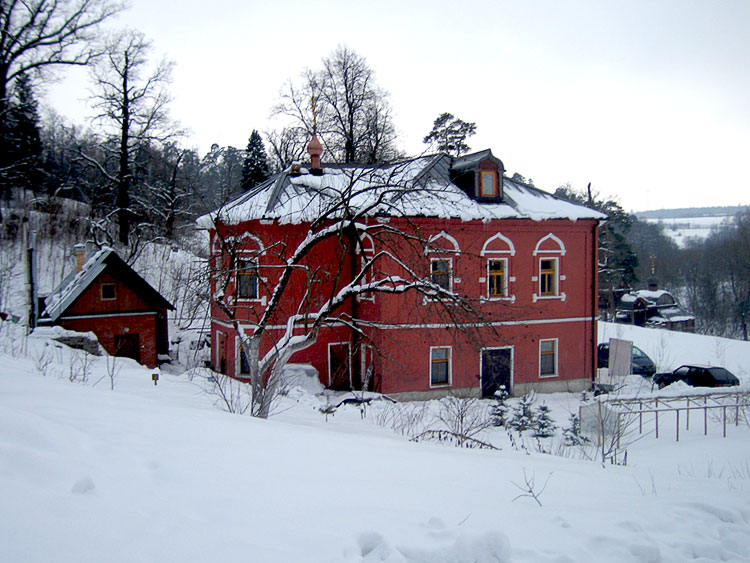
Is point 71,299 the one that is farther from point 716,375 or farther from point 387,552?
point 716,375

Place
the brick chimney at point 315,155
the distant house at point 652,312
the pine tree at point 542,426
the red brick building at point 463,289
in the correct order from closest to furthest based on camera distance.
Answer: the pine tree at point 542,426 < the red brick building at point 463,289 < the brick chimney at point 315,155 < the distant house at point 652,312

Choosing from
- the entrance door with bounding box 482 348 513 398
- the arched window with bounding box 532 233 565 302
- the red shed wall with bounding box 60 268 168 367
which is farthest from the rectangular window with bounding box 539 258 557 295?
the red shed wall with bounding box 60 268 168 367

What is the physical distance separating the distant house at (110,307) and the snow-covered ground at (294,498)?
45.7ft

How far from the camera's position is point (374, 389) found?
17891 mm

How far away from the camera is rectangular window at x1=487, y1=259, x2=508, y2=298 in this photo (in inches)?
745

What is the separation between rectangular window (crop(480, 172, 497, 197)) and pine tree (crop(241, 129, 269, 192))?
23826mm

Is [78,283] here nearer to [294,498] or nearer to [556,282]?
[556,282]

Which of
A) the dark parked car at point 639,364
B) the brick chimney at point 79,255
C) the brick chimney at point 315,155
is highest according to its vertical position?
the brick chimney at point 315,155

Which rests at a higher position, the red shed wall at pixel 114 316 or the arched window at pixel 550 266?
the arched window at pixel 550 266

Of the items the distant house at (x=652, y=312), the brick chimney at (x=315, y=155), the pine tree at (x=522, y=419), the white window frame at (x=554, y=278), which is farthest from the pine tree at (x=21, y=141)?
the distant house at (x=652, y=312)

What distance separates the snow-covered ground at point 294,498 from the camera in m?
3.23

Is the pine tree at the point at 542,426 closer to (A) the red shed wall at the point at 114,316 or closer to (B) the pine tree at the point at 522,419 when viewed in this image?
(B) the pine tree at the point at 522,419

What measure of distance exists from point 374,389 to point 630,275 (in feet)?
131

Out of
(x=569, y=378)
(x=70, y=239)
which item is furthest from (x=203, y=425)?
(x=70, y=239)
